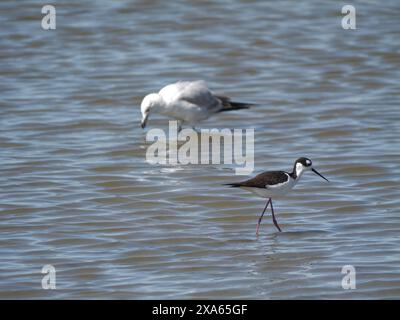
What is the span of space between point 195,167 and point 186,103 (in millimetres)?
1576

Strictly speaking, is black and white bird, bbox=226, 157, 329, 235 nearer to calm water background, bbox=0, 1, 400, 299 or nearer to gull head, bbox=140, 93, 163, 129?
calm water background, bbox=0, 1, 400, 299

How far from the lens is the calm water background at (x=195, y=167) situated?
310 inches

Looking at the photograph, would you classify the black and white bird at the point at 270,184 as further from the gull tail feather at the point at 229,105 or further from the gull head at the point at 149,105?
the gull tail feather at the point at 229,105

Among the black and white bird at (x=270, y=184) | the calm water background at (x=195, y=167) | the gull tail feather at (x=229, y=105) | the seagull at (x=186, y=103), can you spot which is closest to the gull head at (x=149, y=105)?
the seagull at (x=186, y=103)

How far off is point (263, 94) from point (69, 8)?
5741mm

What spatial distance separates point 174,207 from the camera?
9695mm

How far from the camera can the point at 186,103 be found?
12.6 metres

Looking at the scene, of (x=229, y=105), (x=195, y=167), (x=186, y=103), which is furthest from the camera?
(x=229, y=105)

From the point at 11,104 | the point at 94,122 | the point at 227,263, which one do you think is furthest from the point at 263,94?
the point at 227,263

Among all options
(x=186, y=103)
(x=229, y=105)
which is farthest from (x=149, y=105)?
(x=229, y=105)

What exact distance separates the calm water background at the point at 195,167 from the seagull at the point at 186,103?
1.20ft

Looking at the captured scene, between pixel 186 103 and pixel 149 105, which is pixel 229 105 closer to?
pixel 186 103

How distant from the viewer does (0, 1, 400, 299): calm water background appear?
7.88m

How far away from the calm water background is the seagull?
0.37 m
